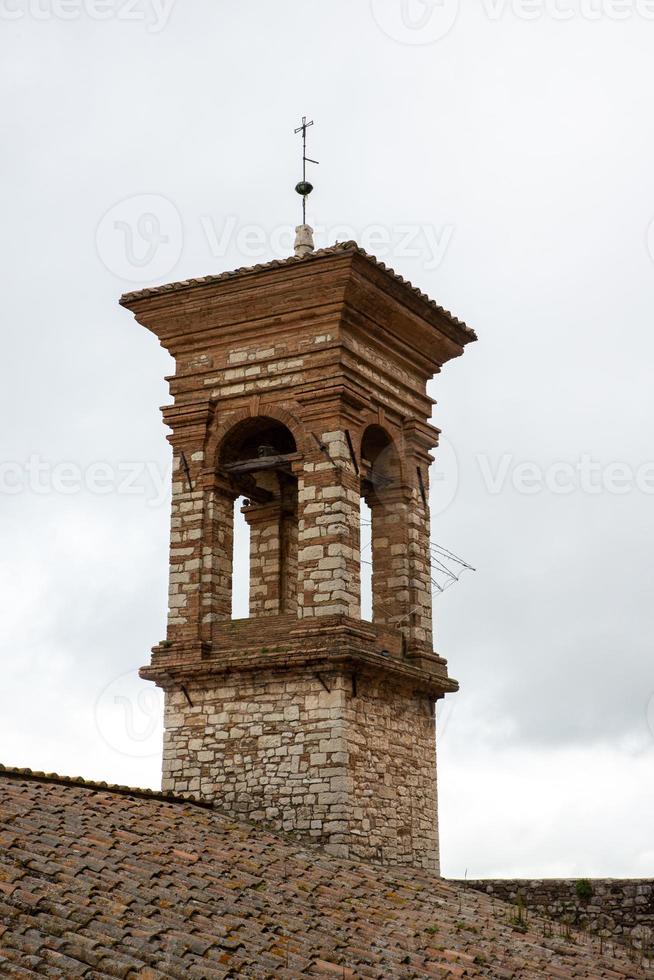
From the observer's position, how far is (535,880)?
47.0 feet

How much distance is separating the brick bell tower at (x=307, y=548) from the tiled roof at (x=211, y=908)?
0.76 meters

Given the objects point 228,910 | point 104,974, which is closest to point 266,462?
point 228,910

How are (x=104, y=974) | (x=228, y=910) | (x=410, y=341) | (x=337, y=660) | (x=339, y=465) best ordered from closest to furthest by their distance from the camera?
(x=104, y=974)
(x=228, y=910)
(x=337, y=660)
(x=339, y=465)
(x=410, y=341)

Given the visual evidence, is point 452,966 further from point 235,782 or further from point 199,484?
point 199,484

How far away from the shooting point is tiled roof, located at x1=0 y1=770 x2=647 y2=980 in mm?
8055

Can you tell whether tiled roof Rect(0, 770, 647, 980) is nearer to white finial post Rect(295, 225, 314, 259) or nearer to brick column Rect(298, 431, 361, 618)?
brick column Rect(298, 431, 361, 618)

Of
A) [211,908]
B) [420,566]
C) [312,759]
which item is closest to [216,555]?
[420,566]

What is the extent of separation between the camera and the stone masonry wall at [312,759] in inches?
528

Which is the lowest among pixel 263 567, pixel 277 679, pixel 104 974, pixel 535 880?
pixel 104 974

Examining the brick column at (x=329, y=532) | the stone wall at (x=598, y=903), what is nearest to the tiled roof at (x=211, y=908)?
the stone wall at (x=598, y=903)

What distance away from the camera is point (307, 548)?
47.0ft

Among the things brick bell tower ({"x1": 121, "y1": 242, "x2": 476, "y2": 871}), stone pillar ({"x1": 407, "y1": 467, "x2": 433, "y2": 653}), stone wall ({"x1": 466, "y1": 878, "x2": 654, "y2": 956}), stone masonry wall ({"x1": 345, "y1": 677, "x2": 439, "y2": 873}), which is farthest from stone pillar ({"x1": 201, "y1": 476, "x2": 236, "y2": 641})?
stone wall ({"x1": 466, "y1": 878, "x2": 654, "y2": 956})

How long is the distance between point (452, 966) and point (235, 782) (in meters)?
4.26

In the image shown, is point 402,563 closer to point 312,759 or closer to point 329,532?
point 329,532
